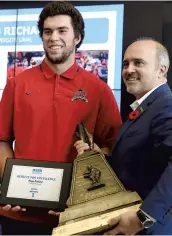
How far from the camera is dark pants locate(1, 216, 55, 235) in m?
1.58

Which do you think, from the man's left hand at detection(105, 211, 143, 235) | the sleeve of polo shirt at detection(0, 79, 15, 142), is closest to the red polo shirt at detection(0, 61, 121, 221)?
the sleeve of polo shirt at detection(0, 79, 15, 142)

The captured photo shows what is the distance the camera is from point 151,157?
1.20 metres

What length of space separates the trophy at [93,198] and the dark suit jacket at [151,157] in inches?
2.5

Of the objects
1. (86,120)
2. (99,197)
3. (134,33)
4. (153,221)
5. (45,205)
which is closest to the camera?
(153,221)

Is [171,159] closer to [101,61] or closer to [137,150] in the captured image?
[137,150]

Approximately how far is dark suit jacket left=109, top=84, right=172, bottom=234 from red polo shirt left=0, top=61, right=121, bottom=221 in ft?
1.03

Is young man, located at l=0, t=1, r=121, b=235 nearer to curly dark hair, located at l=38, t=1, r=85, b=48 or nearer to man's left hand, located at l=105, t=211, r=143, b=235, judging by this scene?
curly dark hair, located at l=38, t=1, r=85, b=48

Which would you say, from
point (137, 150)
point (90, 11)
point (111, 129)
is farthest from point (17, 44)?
point (137, 150)

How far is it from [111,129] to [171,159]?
57 centimetres

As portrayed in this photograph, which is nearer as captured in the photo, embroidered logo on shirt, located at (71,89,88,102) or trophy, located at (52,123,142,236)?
trophy, located at (52,123,142,236)

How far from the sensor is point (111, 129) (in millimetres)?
1655

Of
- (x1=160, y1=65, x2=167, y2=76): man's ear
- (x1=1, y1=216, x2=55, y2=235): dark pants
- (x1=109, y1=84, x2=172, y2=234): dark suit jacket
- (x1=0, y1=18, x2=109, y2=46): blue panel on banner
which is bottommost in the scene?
(x1=1, y1=216, x2=55, y2=235): dark pants

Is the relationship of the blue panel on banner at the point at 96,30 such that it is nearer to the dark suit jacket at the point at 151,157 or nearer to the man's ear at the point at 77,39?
the man's ear at the point at 77,39

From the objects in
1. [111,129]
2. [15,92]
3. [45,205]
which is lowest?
[45,205]
